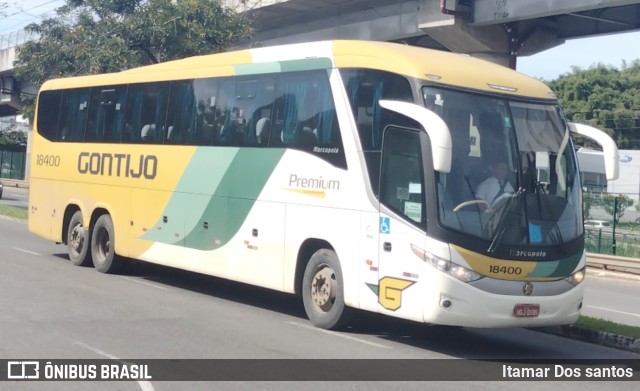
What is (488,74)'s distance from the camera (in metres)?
11.2

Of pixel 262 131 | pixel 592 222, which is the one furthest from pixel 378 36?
pixel 262 131

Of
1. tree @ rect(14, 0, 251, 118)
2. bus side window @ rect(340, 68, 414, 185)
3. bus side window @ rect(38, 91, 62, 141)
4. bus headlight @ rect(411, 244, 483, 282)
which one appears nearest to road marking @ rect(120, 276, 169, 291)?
bus side window @ rect(38, 91, 62, 141)

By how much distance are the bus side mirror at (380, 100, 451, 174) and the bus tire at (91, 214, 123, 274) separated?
8178 mm

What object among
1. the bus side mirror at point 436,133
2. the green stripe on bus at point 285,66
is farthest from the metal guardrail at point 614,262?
the bus side mirror at point 436,133

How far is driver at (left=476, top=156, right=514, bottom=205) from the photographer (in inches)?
405

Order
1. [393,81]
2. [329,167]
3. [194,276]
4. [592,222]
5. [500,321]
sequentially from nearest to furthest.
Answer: [500,321] < [393,81] < [329,167] < [194,276] < [592,222]

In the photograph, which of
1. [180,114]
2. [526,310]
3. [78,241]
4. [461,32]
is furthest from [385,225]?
[461,32]

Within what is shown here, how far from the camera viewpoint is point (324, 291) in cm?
1177

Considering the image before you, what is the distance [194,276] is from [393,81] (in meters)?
7.65

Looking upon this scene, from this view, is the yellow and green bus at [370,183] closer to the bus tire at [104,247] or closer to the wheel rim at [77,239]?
the bus tire at [104,247]

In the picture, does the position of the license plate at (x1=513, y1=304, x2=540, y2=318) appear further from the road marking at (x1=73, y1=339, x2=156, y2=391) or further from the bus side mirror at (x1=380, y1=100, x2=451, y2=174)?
the road marking at (x1=73, y1=339, x2=156, y2=391)

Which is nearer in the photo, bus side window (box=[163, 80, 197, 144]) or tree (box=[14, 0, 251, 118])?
bus side window (box=[163, 80, 197, 144])

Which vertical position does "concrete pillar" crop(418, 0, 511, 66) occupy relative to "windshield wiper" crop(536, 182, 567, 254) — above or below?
above

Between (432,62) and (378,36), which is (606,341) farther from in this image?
(378,36)
